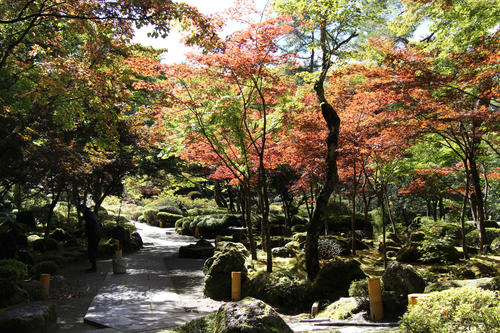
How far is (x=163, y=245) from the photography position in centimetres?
1669

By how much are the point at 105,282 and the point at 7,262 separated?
216 cm

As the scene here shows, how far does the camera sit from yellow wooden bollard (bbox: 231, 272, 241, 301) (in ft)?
24.1

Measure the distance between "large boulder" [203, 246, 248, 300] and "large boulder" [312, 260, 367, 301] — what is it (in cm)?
184

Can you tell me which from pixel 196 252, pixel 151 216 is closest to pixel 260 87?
pixel 196 252

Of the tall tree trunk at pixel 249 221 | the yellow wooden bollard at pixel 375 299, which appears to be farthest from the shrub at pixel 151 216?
the yellow wooden bollard at pixel 375 299

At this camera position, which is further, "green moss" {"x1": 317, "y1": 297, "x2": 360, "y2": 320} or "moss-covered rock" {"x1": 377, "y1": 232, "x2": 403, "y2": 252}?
"moss-covered rock" {"x1": 377, "y1": 232, "x2": 403, "y2": 252}

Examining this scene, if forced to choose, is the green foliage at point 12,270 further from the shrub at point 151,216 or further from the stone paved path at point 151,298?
the shrub at point 151,216

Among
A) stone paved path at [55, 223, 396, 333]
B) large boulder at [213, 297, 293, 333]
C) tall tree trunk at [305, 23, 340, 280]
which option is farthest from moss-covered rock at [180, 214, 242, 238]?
large boulder at [213, 297, 293, 333]

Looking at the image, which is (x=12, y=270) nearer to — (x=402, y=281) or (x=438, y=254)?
(x=402, y=281)

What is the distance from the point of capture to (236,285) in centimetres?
736

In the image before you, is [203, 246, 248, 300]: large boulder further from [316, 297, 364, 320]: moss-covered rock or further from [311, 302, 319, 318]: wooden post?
[316, 297, 364, 320]: moss-covered rock

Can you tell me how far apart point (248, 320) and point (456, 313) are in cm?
183

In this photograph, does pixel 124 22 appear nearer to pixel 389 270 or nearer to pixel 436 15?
pixel 389 270

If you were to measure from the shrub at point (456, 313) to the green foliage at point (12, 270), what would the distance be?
722 cm
